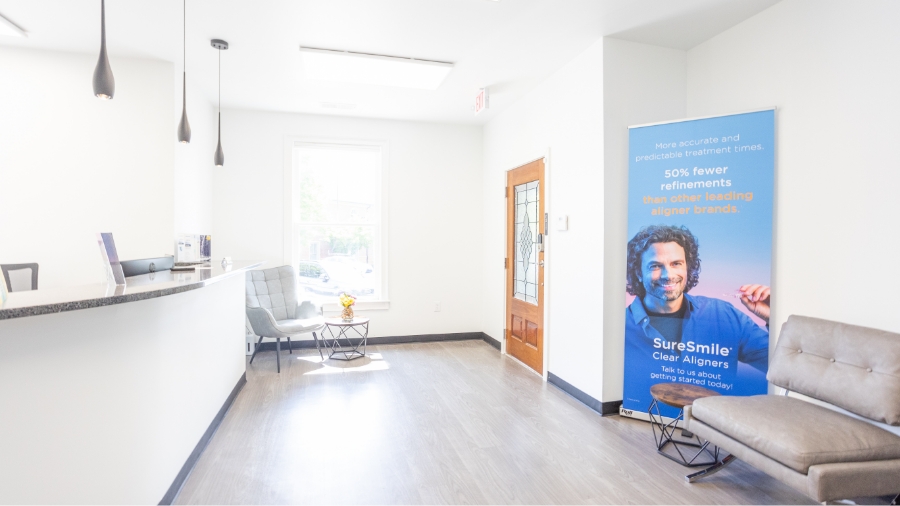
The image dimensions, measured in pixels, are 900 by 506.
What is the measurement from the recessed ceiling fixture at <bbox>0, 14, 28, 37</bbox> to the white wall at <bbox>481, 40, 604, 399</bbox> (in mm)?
4116

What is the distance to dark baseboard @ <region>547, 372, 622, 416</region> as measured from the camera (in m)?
3.47

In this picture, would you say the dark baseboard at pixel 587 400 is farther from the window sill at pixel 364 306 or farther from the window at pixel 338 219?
the window at pixel 338 219

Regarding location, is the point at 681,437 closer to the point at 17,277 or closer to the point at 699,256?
the point at 699,256

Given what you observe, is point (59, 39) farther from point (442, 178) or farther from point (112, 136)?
point (442, 178)

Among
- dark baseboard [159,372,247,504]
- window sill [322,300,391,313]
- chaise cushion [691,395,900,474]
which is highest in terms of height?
window sill [322,300,391,313]

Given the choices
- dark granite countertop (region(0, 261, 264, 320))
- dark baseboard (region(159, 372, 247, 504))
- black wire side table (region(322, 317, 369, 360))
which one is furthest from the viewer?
black wire side table (region(322, 317, 369, 360))

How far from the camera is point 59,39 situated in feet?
11.5

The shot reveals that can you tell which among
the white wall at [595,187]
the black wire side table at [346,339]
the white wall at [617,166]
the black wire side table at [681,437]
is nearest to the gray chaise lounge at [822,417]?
the black wire side table at [681,437]

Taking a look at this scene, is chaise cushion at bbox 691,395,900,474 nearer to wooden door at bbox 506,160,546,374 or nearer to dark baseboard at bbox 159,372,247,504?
wooden door at bbox 506,160,546,374

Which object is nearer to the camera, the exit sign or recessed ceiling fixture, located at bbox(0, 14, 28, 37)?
recessed ceiling fixture, located at bbox(0, 14, 28, 37)

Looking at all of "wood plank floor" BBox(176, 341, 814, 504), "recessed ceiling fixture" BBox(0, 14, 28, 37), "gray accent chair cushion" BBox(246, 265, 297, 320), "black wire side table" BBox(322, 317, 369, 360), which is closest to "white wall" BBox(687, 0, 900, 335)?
"wood plank floor" BBox(176, 341, 814, 504)

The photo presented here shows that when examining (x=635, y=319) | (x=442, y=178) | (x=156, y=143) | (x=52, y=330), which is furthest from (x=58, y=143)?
(x=635, y=319)

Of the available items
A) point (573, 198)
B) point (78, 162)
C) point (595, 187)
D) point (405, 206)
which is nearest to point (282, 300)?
point (405, 206)

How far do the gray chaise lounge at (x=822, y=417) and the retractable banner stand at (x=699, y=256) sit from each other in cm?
38
